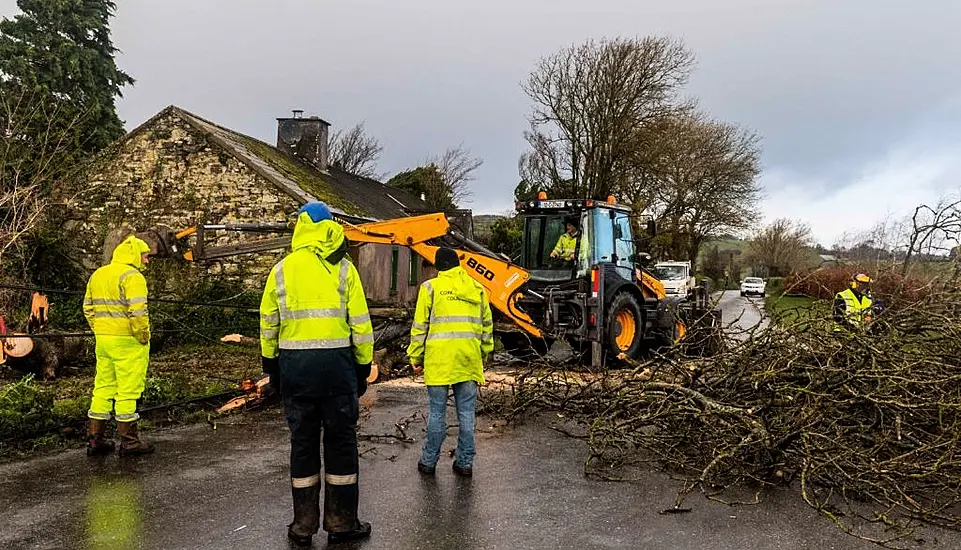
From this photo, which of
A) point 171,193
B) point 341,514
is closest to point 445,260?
point 341,514

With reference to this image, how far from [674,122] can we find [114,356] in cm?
2931

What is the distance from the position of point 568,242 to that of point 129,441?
293 inches

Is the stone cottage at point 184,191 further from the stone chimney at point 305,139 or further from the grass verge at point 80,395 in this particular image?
the stone chimney at point 305,139

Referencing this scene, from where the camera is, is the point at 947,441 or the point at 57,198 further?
the point at 57,198

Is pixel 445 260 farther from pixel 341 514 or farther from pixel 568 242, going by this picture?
pixel 568 242

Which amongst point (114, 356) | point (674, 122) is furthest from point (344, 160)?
point (114, 356)

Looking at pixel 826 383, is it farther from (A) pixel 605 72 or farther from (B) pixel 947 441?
(A) pixel 605 72

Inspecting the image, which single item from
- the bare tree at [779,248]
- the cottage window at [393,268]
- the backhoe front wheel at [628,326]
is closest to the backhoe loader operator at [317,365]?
the backhoe front wheel at [628,326]

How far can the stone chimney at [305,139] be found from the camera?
2470cm

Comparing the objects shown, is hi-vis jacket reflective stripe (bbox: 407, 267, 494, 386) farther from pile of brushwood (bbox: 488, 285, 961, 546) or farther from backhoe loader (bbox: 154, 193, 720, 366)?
backhoe loader (bbox: 154, 193, 720, 366)

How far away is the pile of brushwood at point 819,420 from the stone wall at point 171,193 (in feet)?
35.5

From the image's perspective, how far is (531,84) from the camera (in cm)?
3306

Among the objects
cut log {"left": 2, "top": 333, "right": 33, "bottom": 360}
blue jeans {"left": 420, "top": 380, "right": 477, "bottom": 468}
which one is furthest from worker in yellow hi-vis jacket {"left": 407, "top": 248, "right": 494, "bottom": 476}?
cut log {"left": 2, "top": 333, "right": 33, "bottom": 360}

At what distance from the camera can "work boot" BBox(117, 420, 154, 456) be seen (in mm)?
6508
